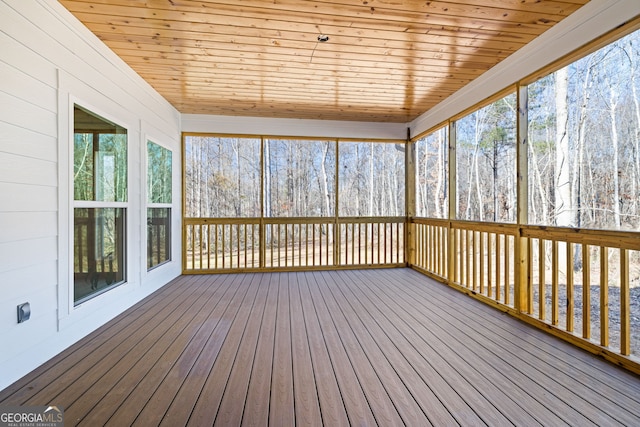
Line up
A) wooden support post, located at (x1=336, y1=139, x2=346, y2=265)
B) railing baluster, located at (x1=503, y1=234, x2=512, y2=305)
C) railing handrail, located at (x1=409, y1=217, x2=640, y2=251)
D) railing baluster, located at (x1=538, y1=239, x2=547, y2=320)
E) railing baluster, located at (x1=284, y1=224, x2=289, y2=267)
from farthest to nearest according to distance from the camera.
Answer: wooden support post, located at (x1=336, y1=139, x2=346, y2=265), railing baluster, located at (x1=284, y1=224, x2=289, y2=267), railing baluster, located at (x1=503, y1=234, x2=512, y2=305), railing baluster, located at (x1=538, y1=239, x2=547, y2=320), railing handrail, located at (x1=409, y1=217, x2=640, y2=251)

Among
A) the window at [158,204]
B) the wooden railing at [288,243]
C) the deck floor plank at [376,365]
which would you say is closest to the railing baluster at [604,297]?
the deck floor plank at [376,365]

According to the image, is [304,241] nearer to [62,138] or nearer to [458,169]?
[458,169]

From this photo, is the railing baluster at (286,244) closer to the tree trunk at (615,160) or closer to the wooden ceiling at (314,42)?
the wooden ceiling at (314,42)

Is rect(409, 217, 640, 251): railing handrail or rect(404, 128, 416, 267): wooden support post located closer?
rect(409, 217, 640, 251): railing handrail

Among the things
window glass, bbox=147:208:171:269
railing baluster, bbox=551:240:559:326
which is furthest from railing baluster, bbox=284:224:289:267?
railing baluster, bbox=551:240:559:326

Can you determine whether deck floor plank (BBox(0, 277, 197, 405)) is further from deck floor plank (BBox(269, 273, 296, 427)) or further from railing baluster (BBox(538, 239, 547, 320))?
railing baluster (BBox(538, 239, 547, 320))

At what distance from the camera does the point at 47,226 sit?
6.62ft

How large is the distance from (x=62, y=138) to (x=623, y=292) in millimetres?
4227

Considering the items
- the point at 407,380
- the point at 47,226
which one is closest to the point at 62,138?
the point at 47,226

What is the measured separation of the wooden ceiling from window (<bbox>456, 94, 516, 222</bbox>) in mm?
517

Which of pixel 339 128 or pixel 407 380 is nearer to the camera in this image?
pixel 407 380

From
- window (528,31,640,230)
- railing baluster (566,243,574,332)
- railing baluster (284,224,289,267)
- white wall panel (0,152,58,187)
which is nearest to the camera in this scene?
white wall panel (0,152,58,187)

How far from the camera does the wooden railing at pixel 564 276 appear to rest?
6.66 feet

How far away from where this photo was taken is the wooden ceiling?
2186 millimetres
